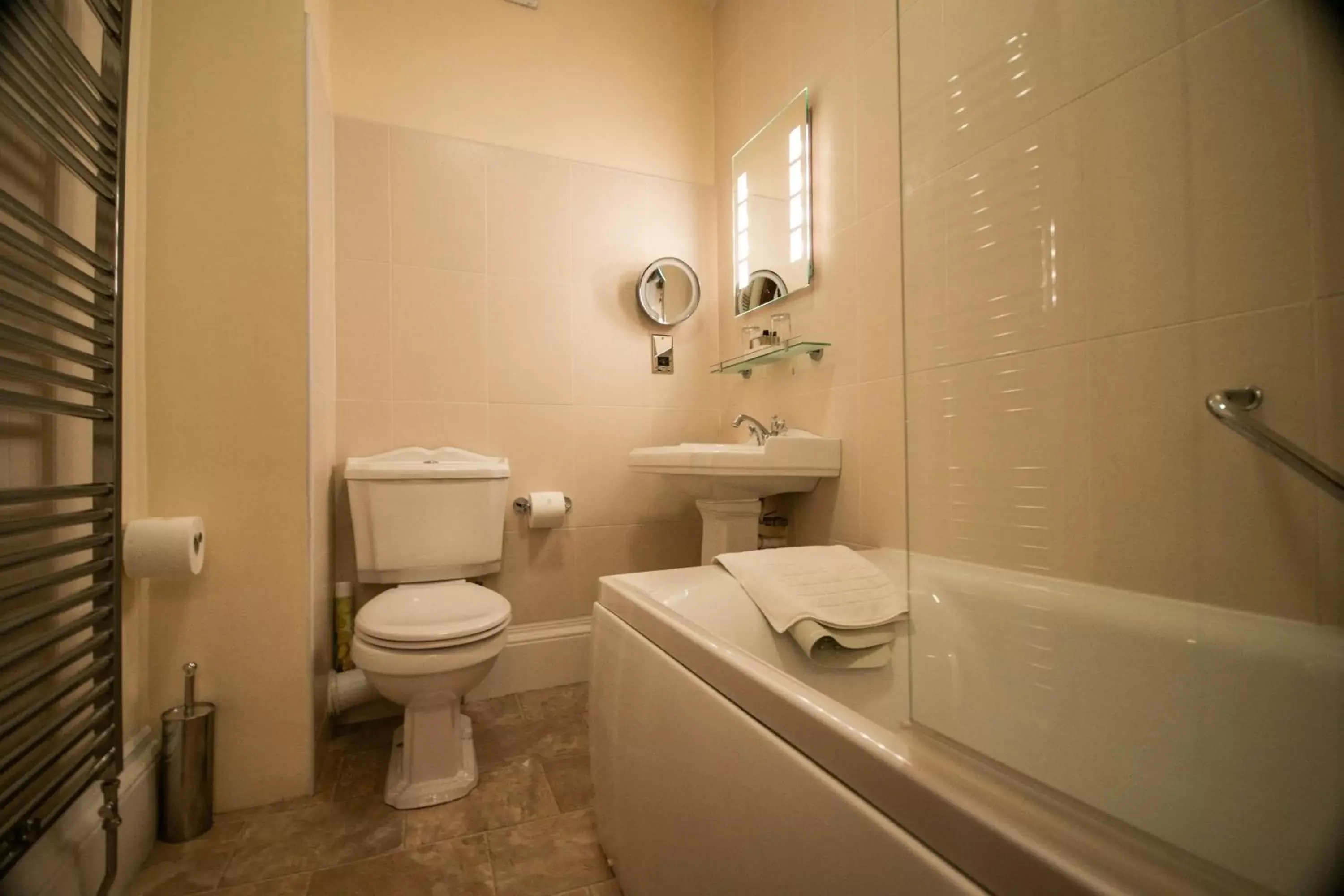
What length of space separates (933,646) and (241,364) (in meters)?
1.57

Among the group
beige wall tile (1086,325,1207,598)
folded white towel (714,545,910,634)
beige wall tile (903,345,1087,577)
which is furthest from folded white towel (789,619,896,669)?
beige wall tile (1086,325,1207,598)

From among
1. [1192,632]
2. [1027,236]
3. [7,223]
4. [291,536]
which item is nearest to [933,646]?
[1192,632]

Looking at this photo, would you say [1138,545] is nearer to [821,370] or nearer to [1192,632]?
[1192,632]

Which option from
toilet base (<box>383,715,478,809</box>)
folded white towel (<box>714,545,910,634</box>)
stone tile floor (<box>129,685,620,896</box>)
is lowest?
stone tile floor (<box>129,685,620,896</box>)

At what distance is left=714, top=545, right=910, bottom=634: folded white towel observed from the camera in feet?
3.37

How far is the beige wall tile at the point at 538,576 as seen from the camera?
1.91 metres

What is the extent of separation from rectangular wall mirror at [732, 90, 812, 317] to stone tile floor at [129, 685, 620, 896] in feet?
5.31

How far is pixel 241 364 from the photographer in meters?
1.29

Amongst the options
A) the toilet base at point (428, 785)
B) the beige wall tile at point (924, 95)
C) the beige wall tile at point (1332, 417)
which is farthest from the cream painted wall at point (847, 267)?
the toilet base at point (428, 785)

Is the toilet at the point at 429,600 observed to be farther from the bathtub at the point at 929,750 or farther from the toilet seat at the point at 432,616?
the bathtub at the point at 929,750

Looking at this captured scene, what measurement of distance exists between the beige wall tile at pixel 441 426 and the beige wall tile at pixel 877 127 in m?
1.39

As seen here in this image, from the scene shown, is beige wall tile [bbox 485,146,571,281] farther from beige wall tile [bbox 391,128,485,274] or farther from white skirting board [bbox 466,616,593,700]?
white skirting board [bbox 466,616,593,700]

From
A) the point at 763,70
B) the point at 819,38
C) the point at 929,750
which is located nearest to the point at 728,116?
the point at 763,70

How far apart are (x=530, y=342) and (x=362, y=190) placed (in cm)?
70
